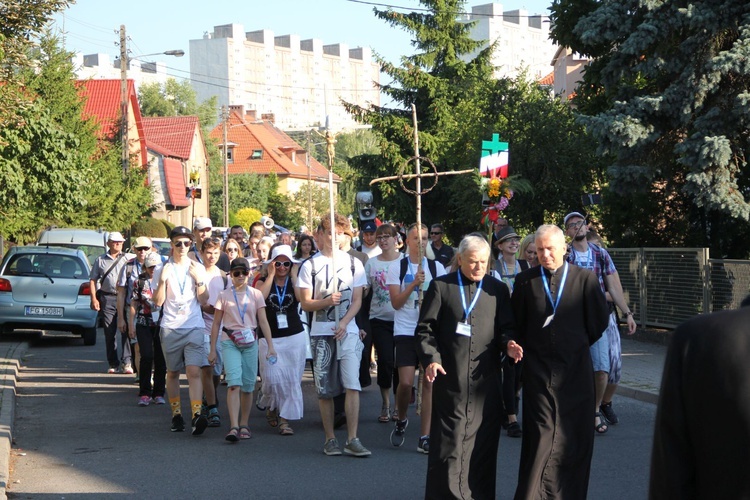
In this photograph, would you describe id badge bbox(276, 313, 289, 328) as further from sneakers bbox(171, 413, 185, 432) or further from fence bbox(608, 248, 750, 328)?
fence bbox(608, 248, 750, 328)

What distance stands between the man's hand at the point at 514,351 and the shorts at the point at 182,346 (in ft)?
14.2

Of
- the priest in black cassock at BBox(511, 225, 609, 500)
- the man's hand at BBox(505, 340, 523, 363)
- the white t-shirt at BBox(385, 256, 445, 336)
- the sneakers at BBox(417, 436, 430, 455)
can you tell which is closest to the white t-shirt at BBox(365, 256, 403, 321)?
the white t-shirt at BBox(385, 256, 445, 336)

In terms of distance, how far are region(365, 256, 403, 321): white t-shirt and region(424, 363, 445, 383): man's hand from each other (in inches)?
118

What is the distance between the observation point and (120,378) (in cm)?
1482

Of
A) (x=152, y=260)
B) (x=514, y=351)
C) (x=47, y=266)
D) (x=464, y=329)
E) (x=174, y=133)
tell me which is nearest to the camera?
(x=514, y=351)

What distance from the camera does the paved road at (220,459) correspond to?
788 cm

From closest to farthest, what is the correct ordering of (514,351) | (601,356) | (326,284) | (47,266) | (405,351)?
1. (514,351)
2. (326,284)
3. (405,351)
4. (601,356)
5. (47,266)

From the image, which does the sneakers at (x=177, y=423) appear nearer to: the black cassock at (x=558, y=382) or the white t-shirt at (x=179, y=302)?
Result: the white t-shirt at (x=179, y=302)

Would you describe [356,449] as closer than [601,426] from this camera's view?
Yes

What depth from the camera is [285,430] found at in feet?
33.9

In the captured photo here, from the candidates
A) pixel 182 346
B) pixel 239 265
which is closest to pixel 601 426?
pixel 239 265

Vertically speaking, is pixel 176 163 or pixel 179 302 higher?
pixel 176 163

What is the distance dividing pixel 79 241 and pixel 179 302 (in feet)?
47.8

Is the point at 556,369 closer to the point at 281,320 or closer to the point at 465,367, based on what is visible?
the point at 465,367
